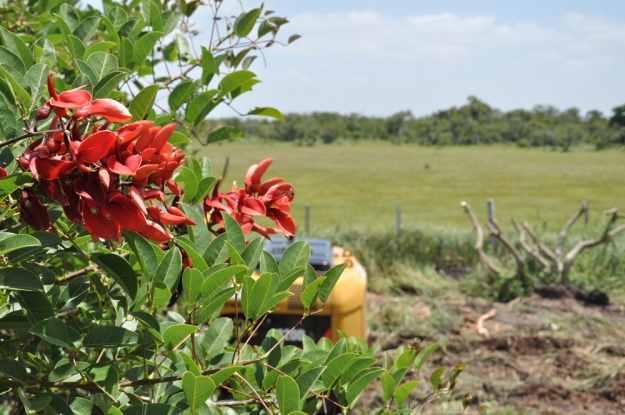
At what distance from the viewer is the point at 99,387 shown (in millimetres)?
703

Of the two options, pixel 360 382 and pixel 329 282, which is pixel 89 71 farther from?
pixel 360 382

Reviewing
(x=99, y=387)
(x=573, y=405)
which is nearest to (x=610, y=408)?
(x=573, y=405)

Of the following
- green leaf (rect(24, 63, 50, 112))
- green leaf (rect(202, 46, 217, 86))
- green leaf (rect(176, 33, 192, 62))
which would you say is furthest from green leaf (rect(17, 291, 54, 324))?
green leaf (rect(176, 33, 192, 62))

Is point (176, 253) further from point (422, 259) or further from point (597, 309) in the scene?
point (422, 259)

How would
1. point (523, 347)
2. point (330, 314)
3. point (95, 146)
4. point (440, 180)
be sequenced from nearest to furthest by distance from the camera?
point (95, 146) → point (330, 314) → point (523, 347) → point (440, 180)

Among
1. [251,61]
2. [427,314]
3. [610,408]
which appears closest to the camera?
[251,61]

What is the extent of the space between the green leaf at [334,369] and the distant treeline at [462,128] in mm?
40158

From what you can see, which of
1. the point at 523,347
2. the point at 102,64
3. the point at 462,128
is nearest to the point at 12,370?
the point at 102,64

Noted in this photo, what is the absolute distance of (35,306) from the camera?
66cm

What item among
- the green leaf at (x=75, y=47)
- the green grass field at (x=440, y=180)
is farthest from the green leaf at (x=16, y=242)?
the green grass field at (x=440, y=180)

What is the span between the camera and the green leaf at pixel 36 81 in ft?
2.34

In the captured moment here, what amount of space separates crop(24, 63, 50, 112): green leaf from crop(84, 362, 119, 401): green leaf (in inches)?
13.2

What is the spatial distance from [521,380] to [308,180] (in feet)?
78.1

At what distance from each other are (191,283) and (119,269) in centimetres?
8
